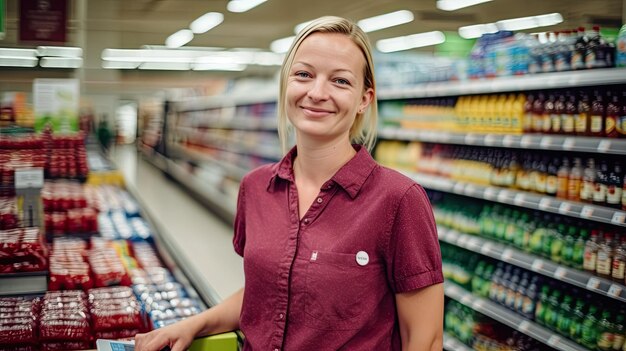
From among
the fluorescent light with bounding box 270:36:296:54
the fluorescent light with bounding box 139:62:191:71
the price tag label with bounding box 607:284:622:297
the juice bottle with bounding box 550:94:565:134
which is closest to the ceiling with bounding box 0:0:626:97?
the fluorescent light with bounding box 270:36:296:54

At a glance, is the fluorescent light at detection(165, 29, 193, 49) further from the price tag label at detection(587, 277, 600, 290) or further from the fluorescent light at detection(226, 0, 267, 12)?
the price tag label at detection(587, 277, 600, 290)

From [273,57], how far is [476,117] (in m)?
A: 17.6

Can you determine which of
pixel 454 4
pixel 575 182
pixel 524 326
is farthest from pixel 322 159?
pixel 454 4

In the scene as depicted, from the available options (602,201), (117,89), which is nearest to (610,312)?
(602,201)

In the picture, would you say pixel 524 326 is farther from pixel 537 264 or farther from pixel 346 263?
pixel 346 263

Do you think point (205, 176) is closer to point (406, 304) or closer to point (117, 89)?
point (406, 304)

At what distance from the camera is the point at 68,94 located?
4.04m

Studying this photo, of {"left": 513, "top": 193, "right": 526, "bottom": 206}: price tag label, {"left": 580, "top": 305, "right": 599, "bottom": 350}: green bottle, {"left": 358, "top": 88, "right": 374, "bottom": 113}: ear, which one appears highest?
{"left": 358, "top": 88, "right": 374, "bottom": 113}: ear

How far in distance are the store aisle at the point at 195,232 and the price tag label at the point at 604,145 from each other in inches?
83.9

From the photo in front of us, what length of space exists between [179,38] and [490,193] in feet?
50.2

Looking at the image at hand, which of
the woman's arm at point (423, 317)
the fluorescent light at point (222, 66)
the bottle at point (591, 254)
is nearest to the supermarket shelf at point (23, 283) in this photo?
the woman's arm at point (423, 317)

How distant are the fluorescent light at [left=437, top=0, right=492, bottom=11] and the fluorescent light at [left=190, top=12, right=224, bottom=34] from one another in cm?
487

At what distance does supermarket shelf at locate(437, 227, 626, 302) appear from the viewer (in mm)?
3312

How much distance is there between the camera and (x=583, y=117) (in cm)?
358
